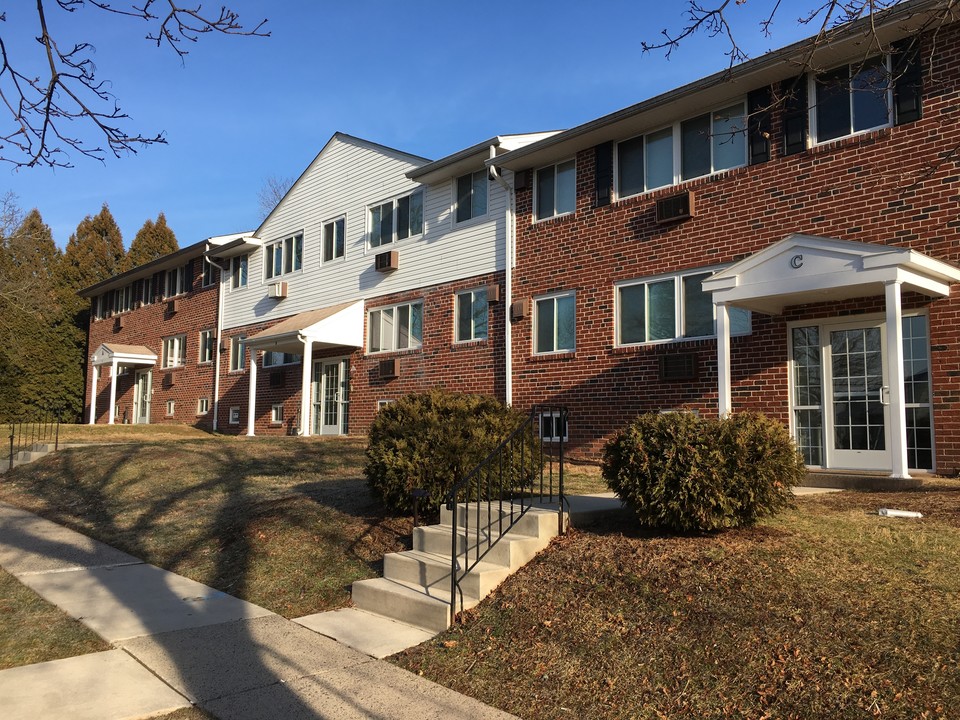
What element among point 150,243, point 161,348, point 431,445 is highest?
point 150,243

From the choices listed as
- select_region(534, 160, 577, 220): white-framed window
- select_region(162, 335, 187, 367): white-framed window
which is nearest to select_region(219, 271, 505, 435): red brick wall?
select_region(534, 160, 577, 220): white-framed window

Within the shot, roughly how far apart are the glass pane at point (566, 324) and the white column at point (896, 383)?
604 centimetres

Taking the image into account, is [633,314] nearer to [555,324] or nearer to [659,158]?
[555,324]

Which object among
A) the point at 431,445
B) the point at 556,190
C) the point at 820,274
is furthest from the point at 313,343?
the point at 820,274

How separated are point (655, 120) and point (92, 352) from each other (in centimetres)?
2976

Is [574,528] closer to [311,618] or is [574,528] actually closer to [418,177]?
[311,618]

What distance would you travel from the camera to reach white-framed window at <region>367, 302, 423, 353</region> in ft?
58.7

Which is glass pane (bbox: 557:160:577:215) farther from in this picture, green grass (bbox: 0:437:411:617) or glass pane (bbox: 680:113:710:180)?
green grass (bbox: 0:437:411:617)

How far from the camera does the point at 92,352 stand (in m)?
34.2

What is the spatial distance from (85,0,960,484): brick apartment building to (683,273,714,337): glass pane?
0.03 metres

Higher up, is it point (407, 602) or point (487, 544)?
point (487, 544)

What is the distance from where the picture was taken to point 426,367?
17.3 meters

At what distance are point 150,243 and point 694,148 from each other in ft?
140

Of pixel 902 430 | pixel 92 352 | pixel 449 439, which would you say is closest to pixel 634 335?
pixel 902 430
